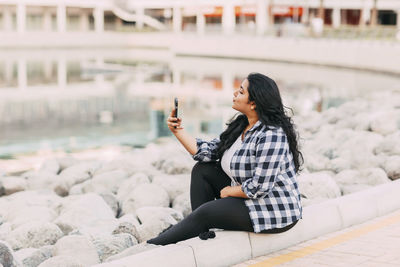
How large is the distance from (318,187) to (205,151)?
2603 millimetres

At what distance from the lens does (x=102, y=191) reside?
30.7 ft

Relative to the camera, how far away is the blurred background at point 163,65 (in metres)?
18.9

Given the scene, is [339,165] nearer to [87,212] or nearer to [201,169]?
[87,212]

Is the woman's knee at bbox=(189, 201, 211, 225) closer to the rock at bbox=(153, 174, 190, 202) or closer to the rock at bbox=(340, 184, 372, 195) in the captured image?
the rock at bbox=(153, 174, 190, 202)

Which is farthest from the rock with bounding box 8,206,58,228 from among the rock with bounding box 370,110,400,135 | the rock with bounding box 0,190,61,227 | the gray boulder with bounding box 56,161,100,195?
the rock with bounding box 370,110,400,135

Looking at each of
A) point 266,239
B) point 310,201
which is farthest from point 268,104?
point 310,201

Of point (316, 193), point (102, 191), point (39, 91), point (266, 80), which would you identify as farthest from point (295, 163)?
point (39, 91)

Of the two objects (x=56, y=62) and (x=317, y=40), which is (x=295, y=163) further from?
(x=56, y=62)

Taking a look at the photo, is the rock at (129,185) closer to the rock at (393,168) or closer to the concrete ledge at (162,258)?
the rock at (393,168)

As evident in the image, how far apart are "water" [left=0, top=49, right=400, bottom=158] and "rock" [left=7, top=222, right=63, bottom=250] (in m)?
8.41

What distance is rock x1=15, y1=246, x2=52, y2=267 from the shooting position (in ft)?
18.9

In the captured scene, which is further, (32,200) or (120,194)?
(120,194)

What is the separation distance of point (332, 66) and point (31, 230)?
3429 centimetres

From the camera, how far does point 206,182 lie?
551 cm
